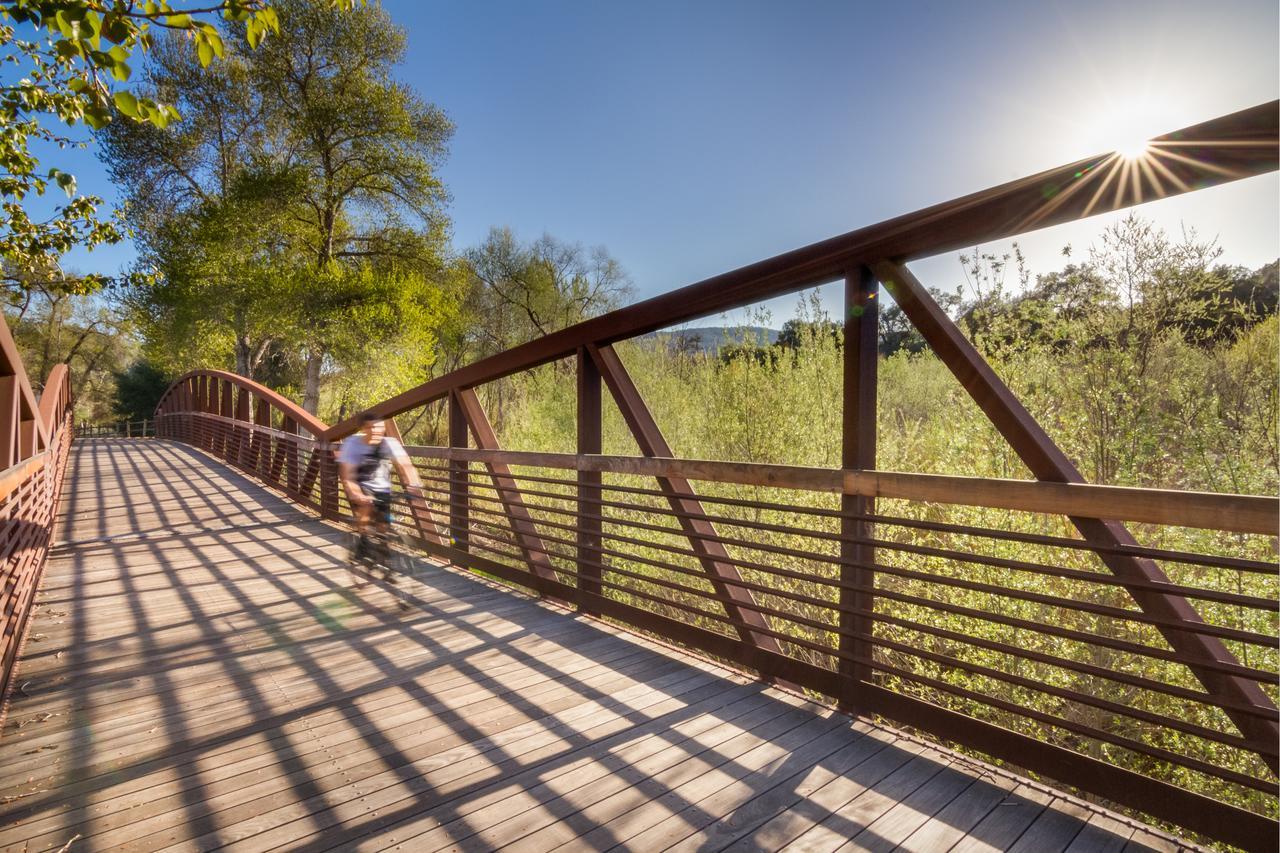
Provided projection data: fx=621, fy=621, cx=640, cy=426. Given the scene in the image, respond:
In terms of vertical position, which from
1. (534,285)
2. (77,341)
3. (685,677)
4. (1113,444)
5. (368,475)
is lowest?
(685,677)

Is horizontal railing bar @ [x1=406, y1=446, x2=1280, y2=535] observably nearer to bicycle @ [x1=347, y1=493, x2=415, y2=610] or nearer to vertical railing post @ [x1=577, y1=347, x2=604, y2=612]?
vertical railing post @ [x1=577, y1=347, x2=604, y2=612]

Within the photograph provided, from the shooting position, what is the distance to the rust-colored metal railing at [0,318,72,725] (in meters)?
2.99

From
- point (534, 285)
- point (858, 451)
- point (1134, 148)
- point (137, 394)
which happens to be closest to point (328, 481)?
point (858, 451)

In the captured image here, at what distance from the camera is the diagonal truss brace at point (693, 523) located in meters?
3.27

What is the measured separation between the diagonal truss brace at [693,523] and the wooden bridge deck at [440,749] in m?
0.31

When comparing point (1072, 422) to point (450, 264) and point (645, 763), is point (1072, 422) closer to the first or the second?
point (645, 763)

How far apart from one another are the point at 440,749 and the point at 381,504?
2.64m

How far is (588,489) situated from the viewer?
14.2ft

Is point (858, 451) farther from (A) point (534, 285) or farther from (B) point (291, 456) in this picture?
(A) point (534, 285)

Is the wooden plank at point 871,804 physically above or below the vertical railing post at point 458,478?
below

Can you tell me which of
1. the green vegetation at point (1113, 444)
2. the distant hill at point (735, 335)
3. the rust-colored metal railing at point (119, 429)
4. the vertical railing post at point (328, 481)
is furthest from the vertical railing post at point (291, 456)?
the rust-colored metal railing at point (119, 429)

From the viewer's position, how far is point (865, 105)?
326 inches

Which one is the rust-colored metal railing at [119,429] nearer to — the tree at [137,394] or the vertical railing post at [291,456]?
the tree at [137,394]

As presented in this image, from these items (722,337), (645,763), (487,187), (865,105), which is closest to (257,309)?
(487,187)
